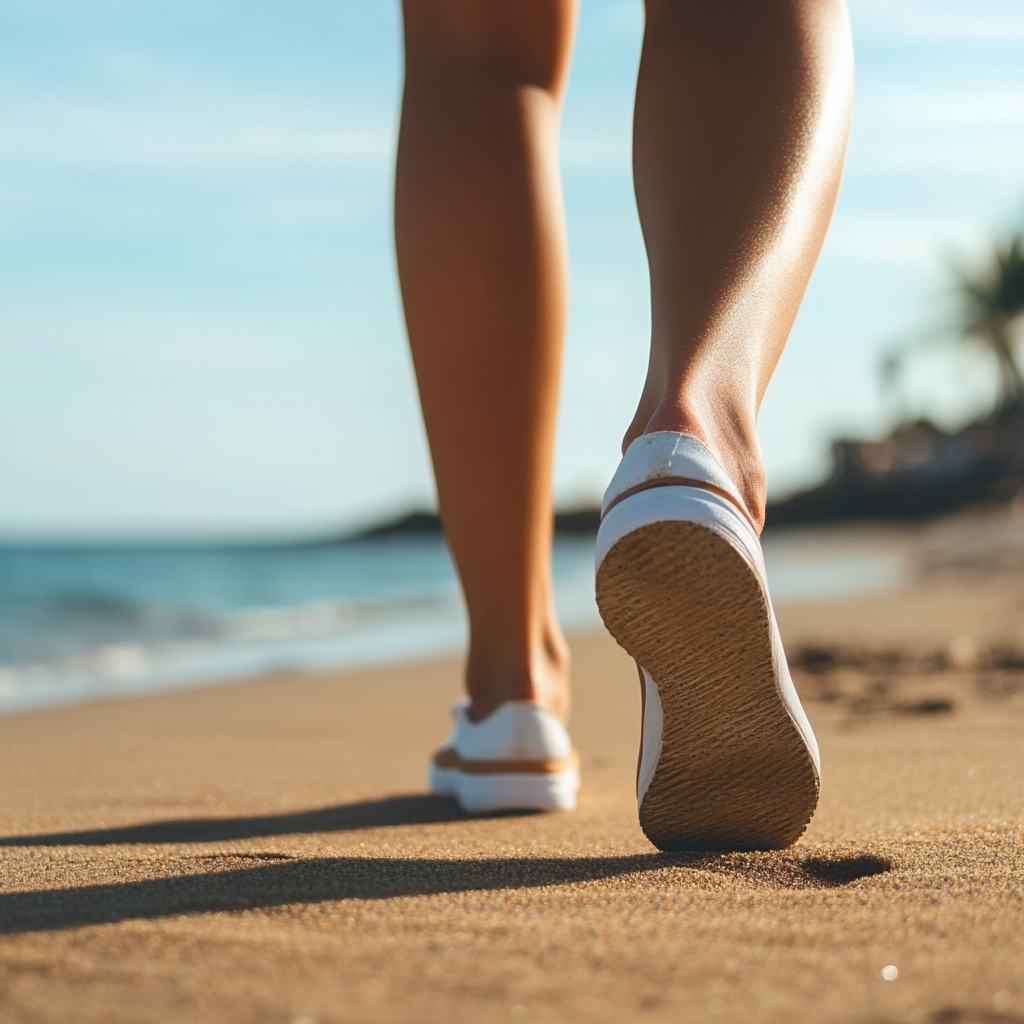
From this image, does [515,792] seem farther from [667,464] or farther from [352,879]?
[667,464]

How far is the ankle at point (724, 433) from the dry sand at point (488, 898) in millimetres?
284

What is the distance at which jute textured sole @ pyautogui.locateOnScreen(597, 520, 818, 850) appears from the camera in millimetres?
786

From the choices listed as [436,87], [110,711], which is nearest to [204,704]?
[110,711]

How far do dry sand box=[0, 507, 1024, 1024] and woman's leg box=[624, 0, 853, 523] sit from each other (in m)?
0.30

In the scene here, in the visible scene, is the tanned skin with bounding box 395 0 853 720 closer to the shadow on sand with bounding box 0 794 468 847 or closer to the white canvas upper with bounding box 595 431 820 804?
the shadow on sand with bounding box 0 794 468 847

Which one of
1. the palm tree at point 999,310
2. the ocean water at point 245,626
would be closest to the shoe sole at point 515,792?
the ocean water at point 245,626

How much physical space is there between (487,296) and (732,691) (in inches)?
23.9

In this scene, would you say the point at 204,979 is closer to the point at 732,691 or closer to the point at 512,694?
the point at 732,691

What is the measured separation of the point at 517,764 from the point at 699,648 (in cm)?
56

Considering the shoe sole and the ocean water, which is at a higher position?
the shoe sole

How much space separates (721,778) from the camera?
2.90 feet

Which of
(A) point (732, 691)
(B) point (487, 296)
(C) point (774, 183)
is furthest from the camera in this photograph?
(B) point (487, 296)

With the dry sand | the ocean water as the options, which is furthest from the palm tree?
the dry sand

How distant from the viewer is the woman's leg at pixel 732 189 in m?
0.88
